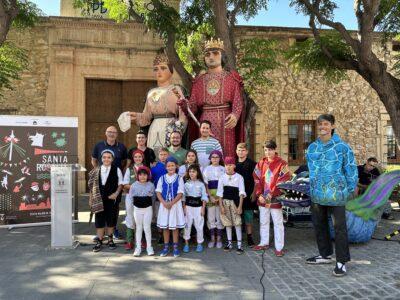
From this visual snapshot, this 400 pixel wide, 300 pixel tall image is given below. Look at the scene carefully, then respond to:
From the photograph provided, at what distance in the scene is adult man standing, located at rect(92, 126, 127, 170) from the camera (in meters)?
5.73

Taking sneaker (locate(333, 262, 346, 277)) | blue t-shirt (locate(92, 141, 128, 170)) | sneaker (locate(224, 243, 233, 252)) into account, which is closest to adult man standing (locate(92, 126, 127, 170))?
blue t-shirt (locate(92, 141, 128, 170))

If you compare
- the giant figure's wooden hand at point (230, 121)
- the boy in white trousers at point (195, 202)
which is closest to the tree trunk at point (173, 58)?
the giant figure's wooden hand at point (230, 121)

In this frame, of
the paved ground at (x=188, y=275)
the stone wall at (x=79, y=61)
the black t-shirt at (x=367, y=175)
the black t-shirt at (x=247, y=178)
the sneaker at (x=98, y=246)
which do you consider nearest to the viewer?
the paved ground at (x=188, y=275)

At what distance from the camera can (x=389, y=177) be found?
5891mm

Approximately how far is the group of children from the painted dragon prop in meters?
0.27

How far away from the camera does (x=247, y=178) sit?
545 centimetres

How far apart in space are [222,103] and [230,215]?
1.88m

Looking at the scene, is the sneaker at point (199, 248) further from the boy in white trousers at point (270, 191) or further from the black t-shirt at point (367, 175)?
the black t-shirt at point (367, 175)

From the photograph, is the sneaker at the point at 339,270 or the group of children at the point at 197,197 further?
the group of children at the point at 197,197

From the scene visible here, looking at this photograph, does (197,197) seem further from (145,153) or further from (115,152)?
(115,152)

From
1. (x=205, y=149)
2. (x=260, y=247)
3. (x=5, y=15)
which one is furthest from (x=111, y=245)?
(x=5, y=15)

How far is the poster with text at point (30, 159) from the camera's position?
260 inches

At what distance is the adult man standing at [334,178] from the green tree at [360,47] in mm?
5032

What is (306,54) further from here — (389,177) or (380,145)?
(380,145)
